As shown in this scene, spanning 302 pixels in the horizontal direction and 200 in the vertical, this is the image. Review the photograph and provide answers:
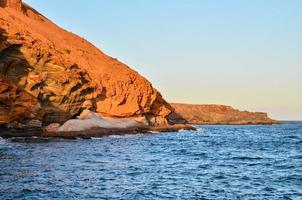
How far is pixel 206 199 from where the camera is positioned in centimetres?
2227

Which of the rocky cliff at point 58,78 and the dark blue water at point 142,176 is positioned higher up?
the rocky cliff at point 58,78

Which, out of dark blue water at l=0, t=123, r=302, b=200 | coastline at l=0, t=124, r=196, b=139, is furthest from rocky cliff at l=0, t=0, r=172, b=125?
dark blue water at l=0, t=123, r=302, b=200

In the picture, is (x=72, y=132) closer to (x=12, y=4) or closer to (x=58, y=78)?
(x=58, y=78)

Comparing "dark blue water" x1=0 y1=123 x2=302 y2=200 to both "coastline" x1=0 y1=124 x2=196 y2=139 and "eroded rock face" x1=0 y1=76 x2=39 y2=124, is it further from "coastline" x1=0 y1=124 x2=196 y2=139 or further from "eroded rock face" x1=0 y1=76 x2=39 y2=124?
"coastline" x1=0 y1=124 x2=196 y2=139

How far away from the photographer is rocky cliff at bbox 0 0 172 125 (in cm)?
6575

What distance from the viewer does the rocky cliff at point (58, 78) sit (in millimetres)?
65750

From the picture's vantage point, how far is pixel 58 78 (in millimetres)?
73812

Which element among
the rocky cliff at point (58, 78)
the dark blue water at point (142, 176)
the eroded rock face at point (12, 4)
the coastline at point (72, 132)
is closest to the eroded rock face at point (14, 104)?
the rocky cliff at point (58, 78)

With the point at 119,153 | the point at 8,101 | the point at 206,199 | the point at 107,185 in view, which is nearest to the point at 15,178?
the point at 107,185

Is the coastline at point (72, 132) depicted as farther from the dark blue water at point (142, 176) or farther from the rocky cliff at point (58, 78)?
the dark blue water at point (142, 176)

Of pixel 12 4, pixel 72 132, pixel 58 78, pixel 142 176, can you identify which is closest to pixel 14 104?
pixel 72 132

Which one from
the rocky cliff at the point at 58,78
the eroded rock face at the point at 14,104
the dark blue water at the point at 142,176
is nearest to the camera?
the dark blue water at the point at 142,176

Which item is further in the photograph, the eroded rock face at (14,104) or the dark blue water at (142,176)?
the eroded rock face at (14,104)

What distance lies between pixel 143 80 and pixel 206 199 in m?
82.0
